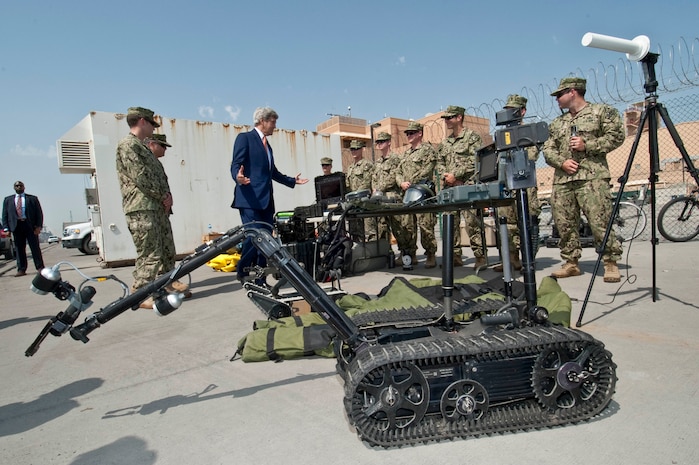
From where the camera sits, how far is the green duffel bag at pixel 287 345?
286 cm

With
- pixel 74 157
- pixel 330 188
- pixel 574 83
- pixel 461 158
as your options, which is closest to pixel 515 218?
pixel 461 158

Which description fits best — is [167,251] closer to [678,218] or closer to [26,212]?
[26,212]

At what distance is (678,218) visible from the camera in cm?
731

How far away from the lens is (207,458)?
70.4 inches

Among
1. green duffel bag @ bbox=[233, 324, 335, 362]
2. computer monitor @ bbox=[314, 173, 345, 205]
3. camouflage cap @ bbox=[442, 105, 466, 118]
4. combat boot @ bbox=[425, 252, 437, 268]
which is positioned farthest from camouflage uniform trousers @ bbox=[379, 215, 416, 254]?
green duffel bag @ bbox=[233, 324, 335, 362]

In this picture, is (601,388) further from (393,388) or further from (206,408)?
(206,408)

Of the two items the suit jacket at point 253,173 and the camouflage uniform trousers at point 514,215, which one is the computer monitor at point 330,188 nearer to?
the suit jacket at point 253,173

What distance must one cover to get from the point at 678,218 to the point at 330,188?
6.16m

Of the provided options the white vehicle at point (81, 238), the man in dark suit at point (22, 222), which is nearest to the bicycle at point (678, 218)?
the man in dark suit at point (22, 222)

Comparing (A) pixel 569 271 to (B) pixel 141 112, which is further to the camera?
(A) pixel 569 271

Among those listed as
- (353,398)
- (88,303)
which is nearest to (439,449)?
(353,398)

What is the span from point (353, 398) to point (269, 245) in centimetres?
80

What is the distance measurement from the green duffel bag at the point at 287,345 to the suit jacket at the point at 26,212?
29.1 feet

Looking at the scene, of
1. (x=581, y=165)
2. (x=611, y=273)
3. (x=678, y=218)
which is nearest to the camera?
(x=611, y=273)
